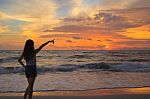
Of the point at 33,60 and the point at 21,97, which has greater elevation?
the point at 33,60

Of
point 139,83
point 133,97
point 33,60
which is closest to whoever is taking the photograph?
point 33,60

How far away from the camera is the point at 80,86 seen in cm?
1328

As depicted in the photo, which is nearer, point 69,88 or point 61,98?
point 61,98

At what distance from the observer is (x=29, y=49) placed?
741 cm

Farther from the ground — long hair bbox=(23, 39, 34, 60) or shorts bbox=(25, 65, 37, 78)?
long hair bbox=(23, 39, 34, 60)

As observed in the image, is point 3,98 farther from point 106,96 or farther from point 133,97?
point 133,97

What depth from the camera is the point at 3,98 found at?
10125 mm

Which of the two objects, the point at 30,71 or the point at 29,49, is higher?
the point at 29,49

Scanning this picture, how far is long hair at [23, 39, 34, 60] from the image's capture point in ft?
24.3

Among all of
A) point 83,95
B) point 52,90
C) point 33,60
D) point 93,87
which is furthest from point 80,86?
point 33,60

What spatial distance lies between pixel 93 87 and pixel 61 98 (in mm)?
3193

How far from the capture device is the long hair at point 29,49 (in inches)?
291

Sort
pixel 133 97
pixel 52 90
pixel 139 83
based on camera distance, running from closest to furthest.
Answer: pixel 133 97 → pixel 52 90 → pixel 139 83

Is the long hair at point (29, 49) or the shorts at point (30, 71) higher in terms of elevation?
the long hair at point (29, 49)
